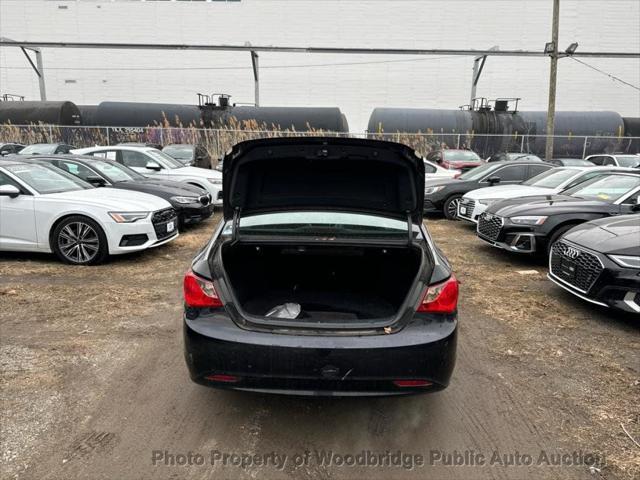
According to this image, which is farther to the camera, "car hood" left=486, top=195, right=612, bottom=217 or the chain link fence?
the chain link fence

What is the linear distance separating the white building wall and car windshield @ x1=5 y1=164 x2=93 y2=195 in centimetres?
2351

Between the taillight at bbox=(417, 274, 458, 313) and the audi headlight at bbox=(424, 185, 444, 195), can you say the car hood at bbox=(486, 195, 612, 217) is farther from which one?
the taillight at bbox=(417, 274, 458, 313)

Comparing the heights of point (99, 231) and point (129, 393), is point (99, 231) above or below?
above

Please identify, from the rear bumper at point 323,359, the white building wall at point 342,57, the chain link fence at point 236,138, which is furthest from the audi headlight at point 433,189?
the white building wall at point 342,57

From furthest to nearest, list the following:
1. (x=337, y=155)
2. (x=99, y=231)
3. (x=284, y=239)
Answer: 1. (x=99, y=231)
2. (x=337, y=155)
3. (x=284, y=239)

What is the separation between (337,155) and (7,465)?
2683 mm

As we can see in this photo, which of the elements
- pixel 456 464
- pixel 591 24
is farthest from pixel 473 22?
pixel 456 464

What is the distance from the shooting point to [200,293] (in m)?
2.51

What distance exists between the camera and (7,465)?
2.30 meters

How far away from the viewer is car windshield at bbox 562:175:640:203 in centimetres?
655

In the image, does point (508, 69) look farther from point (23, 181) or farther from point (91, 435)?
point (91, 435)

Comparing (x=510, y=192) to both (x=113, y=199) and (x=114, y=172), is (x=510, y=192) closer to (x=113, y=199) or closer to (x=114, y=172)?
(x=113, y=199)

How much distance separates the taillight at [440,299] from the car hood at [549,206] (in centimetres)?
443

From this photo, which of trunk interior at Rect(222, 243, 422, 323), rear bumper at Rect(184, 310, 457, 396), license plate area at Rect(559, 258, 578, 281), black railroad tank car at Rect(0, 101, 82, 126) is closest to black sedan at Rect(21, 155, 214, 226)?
trunk interior at Rect(222, 243, 422, 323)
